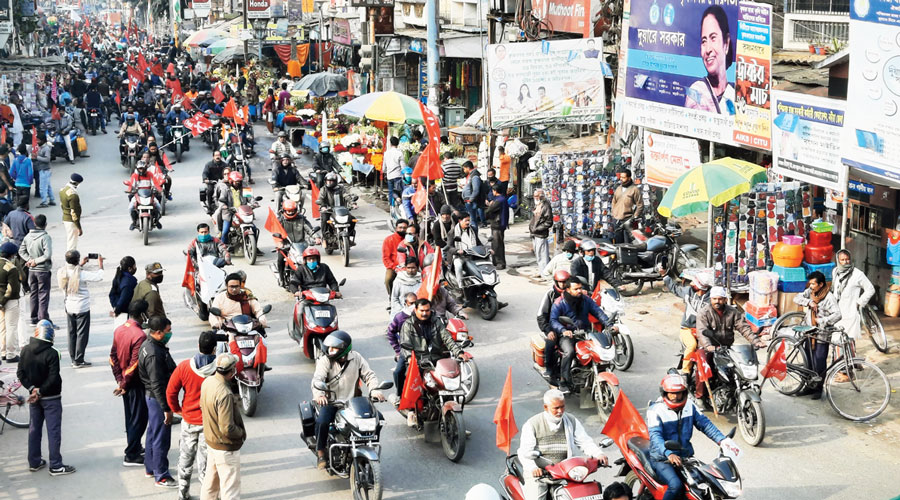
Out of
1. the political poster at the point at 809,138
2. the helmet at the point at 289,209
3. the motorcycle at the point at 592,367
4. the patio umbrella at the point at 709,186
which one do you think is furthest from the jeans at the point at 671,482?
the helmet at the point at 289,209

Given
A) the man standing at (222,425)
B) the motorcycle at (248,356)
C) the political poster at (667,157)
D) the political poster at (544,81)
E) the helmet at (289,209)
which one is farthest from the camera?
the political poster at (544,81)

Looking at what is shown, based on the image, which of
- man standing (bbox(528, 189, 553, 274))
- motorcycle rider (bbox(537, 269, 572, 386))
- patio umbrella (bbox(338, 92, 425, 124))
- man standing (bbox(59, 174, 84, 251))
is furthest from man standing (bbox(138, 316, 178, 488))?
patio umbrella (bbox(338, 92, 425, 124))

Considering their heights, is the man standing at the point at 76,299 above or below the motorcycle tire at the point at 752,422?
above

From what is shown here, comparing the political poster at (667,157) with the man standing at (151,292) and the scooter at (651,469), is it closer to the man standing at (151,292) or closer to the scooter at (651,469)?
the man standing at (151,292)

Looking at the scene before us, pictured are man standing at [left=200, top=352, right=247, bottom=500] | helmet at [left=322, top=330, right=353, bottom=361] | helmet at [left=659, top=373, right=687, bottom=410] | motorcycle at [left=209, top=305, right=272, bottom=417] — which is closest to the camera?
helmet at [left=659, top=373, right=687, bottom=410]

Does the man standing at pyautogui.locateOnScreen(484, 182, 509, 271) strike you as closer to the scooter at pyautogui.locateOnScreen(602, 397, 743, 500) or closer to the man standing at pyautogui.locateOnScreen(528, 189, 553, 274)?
the man standing at pyautogui.locateOnScreen(528, 189, 553, 274)

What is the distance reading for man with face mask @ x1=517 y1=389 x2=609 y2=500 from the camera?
8.65m

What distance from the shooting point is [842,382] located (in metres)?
12.0

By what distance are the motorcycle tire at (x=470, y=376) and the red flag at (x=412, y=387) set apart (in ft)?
1.40

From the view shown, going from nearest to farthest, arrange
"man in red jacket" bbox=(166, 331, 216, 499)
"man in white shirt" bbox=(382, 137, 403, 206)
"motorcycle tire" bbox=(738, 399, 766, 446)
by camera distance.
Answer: "man in red jacket" bbox=(166, 331, 216, 499) → "motorcycle tire" bbox=(738, 399, 766, 446) → "man in white shirt" bbox=(382, 137, 403, 206)

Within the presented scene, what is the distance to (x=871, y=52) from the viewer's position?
12.6 meters

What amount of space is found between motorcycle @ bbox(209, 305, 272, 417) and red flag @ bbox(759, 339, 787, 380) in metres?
5.41

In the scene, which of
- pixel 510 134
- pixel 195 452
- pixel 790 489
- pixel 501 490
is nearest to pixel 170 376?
pixel 195 452

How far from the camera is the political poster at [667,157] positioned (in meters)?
17.4
